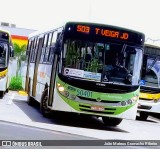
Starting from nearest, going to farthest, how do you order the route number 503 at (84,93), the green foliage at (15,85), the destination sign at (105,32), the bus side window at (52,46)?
the route number 503 at (84,93) < the destination sign at (105,32) < the bus side window at (52,46) < the green foliage at (15,85)

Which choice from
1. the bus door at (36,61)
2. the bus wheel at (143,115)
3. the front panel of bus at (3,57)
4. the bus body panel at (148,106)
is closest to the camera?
the bus door at (36,61)

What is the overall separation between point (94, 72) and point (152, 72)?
7085mm

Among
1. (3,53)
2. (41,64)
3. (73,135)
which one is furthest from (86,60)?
(3,53)

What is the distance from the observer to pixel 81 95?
1395cm

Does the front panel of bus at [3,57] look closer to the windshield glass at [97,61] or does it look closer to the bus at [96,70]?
the bus at [96,70]

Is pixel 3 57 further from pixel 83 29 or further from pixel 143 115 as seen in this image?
pixel 83 29

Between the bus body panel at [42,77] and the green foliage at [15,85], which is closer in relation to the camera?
the bus body panel at [42,77]

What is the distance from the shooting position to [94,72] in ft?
46.0

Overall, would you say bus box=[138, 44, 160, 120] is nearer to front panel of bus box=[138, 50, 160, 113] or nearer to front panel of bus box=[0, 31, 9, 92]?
front panel of bus box=[138, 50, 160, 113]

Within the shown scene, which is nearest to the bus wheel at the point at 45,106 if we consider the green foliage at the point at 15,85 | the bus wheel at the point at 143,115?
the bus wheel at the point at 143,115

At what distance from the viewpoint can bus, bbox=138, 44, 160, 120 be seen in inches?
794

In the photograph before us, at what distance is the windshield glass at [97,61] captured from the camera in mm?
13969

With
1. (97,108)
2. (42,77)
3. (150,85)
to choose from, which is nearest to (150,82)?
(150,85)

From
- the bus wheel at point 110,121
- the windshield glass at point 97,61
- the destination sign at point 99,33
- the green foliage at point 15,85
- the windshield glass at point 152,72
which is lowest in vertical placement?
the green foliage at point 15,85
